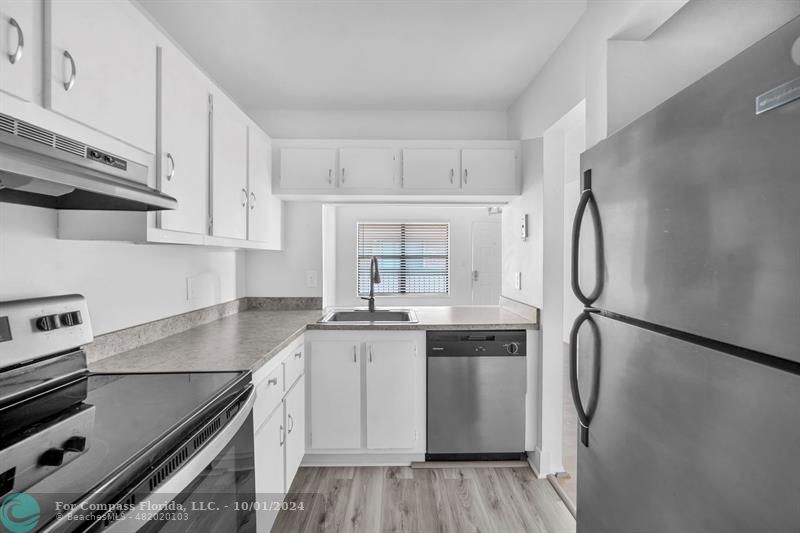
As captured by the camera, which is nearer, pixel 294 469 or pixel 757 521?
pixel 757 521

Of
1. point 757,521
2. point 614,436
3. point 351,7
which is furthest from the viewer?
point 351,7

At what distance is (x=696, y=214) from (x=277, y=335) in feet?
6.02

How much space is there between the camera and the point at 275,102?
2.85 m

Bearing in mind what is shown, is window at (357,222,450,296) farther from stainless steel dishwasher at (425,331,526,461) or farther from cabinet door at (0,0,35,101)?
cabinet door at (0,0,35,101)

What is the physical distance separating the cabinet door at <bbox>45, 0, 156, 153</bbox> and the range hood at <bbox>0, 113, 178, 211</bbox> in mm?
101

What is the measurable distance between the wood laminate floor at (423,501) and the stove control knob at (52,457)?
1393mm

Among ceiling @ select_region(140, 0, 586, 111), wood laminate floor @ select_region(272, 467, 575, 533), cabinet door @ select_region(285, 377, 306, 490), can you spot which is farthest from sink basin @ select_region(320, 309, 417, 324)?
ceiling @ select_region(140, 0, 586, 111)

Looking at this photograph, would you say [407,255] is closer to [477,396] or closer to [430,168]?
[430,168]

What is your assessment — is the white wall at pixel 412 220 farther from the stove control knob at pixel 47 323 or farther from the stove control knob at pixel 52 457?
the stove control knob at pixel 52 457

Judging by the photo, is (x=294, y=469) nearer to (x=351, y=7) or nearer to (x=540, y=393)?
(x=540, y=393)

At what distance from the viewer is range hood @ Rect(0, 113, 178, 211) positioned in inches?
30.4

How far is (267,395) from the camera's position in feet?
5.34

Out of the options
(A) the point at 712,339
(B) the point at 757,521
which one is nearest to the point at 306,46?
(A) the point at 712,339

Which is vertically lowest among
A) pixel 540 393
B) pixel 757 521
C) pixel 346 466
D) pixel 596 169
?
pixel 346 466
